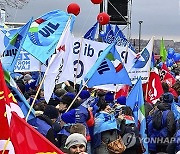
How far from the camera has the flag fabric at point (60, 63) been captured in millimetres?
6688

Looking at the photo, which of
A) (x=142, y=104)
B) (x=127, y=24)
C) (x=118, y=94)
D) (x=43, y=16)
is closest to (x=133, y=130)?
(x=142, y=104)

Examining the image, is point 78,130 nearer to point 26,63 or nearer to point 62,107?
point 62,107

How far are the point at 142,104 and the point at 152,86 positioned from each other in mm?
1938

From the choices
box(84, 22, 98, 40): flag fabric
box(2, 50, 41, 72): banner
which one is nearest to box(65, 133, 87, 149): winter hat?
box(2, 50, 41, 72): banner

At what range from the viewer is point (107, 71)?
7.55 metres

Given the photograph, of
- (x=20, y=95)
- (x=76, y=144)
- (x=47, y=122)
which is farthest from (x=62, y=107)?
(x=76, y=144)

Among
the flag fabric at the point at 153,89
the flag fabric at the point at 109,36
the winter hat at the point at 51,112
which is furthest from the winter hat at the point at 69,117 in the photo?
the flag fabric at the point at 109,36

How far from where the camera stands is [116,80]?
765 centimetres

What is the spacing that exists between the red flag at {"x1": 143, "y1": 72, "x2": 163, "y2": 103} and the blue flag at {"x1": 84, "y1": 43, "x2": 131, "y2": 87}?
1.57 meters

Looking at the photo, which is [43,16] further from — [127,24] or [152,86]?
[127,24]

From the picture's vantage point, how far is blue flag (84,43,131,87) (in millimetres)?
7246

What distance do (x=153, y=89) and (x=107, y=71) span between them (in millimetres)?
2046

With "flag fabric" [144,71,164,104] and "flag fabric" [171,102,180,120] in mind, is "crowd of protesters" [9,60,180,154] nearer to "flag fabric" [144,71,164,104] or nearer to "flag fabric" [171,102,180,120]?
"flag fabric" [171,102,180,120]

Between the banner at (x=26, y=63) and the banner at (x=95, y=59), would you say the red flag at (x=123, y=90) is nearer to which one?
the banner at (x=95, y=59)
